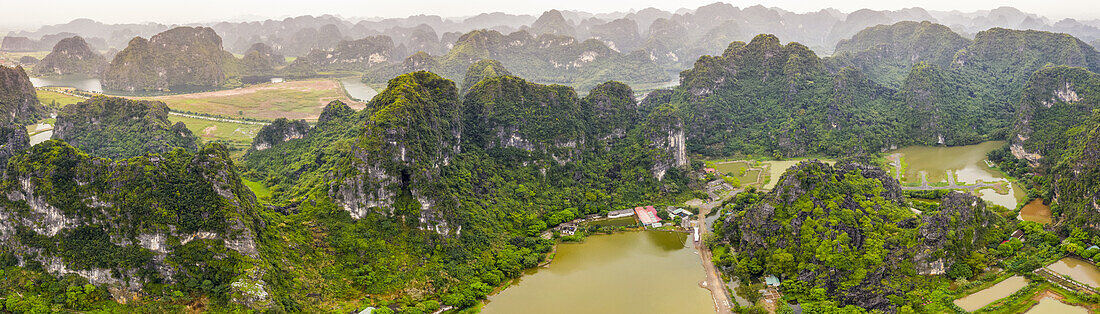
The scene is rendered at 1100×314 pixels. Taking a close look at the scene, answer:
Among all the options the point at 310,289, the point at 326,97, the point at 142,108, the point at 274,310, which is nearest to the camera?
the point at 274,310

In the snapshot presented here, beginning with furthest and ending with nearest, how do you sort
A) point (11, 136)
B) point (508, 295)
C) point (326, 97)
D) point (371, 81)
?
point (371, 81)
point (326, 97)
point (11, 136)
point (508, 295)

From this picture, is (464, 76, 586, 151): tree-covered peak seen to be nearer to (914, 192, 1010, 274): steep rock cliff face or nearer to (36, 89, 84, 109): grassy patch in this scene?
(914, 192, 1010, 274): steep rock cliff face

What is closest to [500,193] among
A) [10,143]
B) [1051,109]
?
[10,143]

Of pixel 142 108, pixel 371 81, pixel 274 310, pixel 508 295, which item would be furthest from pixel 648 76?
pixel 274 310

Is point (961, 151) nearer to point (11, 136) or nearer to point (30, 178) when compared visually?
point (30, 178)

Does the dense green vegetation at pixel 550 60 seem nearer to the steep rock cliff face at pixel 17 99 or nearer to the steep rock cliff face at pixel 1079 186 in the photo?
the steep rock cliff face at pixel 17 99

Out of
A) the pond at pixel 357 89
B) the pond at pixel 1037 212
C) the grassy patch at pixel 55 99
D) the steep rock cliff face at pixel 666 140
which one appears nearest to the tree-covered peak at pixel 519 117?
the steep rock cliff face at pixel 666 140
